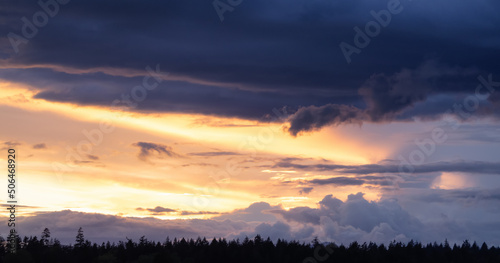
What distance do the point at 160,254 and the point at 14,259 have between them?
1563 inches

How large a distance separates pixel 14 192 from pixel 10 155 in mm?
7073

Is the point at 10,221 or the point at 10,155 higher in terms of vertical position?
the point at 10,155

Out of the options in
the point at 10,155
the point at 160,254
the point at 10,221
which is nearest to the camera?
the point at 10,155

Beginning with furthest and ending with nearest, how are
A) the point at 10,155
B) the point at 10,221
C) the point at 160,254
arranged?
1. the point at 160,254
2. the point at 10,221
3. the point at 10,155

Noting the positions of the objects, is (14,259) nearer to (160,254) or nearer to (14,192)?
(160,254)

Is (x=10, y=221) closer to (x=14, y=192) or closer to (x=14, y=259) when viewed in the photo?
(x=14, y=192)

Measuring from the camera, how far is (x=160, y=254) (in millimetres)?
196500

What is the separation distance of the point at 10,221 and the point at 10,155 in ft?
45.9

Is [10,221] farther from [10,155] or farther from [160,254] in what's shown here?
[160,254]

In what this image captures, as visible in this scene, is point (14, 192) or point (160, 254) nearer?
point (14, 192)

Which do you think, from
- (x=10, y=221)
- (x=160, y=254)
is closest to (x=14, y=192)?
(x=10, y=221)

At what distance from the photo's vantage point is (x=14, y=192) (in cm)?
9788

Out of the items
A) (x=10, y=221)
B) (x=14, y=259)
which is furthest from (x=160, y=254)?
(x=10, y=221)

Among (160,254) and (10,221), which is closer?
(10,221)
